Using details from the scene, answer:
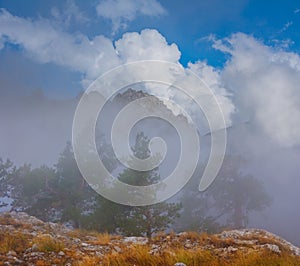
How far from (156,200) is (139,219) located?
2153mm

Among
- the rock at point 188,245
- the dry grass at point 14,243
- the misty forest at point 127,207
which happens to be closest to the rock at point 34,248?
the dry grass at point 14,243

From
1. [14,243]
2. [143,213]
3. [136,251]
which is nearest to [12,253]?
[14,243]

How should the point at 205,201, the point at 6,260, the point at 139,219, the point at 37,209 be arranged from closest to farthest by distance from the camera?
the point at 6,260
the point at 139,219
the point at 37,209
the point at 205,201

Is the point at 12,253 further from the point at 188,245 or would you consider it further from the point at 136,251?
the point at 188,245

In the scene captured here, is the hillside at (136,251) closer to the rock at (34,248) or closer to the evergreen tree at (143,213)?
the rock at (34,248)

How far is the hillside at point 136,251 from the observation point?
7.54 m

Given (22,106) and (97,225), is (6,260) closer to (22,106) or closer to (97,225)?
(97,225)

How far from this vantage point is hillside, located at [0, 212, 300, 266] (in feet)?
24.7

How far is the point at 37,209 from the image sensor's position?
98.5ft

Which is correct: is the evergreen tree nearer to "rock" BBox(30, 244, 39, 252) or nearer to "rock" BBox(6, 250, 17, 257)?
"rock" BBox(30, 244, 39, 252)

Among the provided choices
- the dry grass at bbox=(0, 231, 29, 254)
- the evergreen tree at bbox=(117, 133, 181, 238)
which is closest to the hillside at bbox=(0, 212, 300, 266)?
the dry grass at bbox=(0, 231, 29, 254)

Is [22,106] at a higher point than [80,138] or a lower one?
higher

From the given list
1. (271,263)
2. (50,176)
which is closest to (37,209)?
(50,176)

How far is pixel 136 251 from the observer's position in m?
8.46
